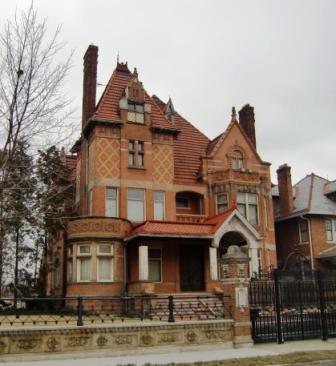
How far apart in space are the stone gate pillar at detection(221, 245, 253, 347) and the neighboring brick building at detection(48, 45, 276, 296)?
26.1 feet

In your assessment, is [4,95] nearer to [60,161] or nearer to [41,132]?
[41,132]

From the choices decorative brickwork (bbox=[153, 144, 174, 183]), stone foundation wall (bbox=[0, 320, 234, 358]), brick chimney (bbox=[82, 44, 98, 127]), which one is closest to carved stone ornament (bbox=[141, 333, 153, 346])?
stone foundation wall (bbox=[0, 320, 234, 358])

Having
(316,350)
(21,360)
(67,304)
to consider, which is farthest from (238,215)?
(21,360)

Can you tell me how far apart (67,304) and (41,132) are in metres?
14.2

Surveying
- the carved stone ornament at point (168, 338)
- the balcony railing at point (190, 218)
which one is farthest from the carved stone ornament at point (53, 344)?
the balcony railing at point (190, 218)

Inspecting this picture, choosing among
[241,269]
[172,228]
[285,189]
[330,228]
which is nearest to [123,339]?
[241,269]

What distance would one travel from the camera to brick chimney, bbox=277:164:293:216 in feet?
125

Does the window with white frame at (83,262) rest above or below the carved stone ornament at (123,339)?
above

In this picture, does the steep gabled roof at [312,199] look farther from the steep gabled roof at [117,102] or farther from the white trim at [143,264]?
the white trim at [143,264]

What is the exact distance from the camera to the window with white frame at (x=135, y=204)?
1121 inches

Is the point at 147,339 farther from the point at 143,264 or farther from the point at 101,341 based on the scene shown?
the point at 143,264

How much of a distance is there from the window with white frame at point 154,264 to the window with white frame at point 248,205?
23.5 ft

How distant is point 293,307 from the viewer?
17.8m

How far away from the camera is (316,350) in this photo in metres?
15.3
